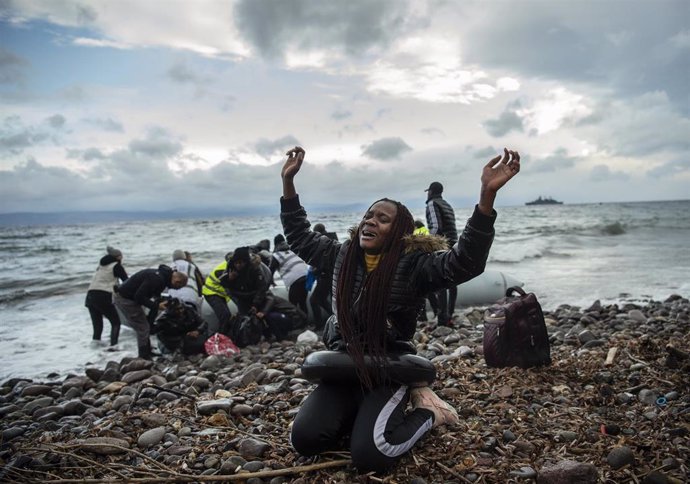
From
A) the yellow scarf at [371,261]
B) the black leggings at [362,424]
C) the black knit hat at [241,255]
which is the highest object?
the yellow scarf at [371,261]

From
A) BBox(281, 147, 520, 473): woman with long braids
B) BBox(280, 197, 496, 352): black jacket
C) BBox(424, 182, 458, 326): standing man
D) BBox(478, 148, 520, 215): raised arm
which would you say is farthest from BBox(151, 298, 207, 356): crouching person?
BBox(478, 148, 520, 215): raised arm

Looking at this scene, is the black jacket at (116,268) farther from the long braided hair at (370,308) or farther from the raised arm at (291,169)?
the long braided hair at (370,308)

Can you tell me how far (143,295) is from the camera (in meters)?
7.87

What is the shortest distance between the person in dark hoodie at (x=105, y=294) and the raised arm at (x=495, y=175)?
834 cm

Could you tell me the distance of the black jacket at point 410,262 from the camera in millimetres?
2986

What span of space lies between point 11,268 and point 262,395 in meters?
25.0

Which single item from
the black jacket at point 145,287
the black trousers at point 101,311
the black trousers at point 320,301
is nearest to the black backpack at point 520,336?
the black trousers at point 320,301

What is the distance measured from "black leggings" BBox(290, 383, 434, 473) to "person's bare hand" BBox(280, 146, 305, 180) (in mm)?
1624

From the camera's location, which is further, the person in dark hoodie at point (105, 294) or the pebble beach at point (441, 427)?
the person in dark hoodie at point (105, 294)

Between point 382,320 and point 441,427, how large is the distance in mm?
938

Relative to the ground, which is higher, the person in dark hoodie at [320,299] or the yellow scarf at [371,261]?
the yellow scarf at [371,261]

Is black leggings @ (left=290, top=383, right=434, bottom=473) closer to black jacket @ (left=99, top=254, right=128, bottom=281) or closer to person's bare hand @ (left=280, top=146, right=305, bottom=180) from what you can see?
A: person's bare hand @ (left=280, top=146, right=305, bottom=180)

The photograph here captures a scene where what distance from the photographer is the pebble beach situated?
9.86ft

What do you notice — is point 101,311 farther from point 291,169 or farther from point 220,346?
point 291,169
